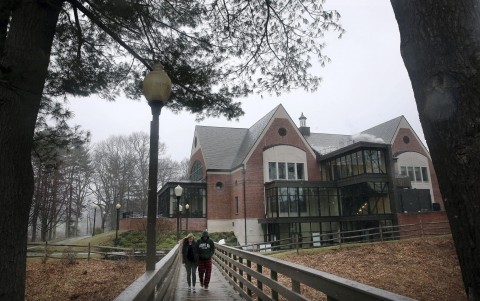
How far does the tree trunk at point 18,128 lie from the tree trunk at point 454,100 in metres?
4.00

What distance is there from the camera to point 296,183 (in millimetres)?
34156

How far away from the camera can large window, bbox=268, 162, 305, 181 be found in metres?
36.8

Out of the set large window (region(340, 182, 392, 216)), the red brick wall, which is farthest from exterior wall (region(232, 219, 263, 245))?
large window (region(340, 182, 392, 216))

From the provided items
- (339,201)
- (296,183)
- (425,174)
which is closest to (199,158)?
(296,183)

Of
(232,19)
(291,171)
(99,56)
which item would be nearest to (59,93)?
(99,56)

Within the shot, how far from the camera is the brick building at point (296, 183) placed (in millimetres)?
32656

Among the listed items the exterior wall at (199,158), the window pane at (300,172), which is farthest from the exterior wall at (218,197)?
the window pane at (300,172)

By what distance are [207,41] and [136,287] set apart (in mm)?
6228

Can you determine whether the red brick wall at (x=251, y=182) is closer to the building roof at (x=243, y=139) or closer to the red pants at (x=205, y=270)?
the building roof at (x=243, y=139)

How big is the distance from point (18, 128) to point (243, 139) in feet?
128

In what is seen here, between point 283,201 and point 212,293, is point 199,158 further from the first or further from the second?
point 212,293

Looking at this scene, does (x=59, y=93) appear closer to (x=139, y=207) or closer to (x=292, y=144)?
(x=292, y=144)

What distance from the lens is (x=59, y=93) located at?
28.0 ft

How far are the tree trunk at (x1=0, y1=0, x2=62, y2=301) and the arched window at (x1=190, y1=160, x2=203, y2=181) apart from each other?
3676cm
